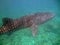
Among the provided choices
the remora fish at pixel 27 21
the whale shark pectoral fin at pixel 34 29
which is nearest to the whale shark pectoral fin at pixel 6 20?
the remora fish at pixel 27 21

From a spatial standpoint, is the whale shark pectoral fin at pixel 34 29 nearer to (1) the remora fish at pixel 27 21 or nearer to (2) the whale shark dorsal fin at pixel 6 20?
(1) the remora fish at pixel 27 21

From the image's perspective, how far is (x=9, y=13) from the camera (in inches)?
83.0

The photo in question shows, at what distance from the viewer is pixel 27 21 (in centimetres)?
210

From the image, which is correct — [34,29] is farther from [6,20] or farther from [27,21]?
[6,20]

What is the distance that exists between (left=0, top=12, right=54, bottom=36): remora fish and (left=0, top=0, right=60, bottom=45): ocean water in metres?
0.05

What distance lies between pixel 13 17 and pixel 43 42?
0.51 metres

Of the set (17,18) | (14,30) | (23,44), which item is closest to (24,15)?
(17,18)

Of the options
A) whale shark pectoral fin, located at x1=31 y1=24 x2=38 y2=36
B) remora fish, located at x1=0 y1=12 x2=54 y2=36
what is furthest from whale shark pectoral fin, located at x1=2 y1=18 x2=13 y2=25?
whale shark pectoral fin, located at x1=31 y1=24 x2=38 y2=36

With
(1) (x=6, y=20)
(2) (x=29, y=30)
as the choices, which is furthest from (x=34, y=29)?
(1) (x=6, y=20)

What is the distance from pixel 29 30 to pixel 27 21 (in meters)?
0.14

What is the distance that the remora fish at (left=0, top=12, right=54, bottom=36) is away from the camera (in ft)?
6.64

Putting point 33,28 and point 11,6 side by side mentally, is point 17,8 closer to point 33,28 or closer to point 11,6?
point 11,6

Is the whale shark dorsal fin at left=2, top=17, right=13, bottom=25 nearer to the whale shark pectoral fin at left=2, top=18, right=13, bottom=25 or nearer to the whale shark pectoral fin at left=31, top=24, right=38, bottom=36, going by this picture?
the whale shark pectoral fin at left=2, top=18, right=13, bottom=25

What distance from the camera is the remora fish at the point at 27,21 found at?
79.7 inches
